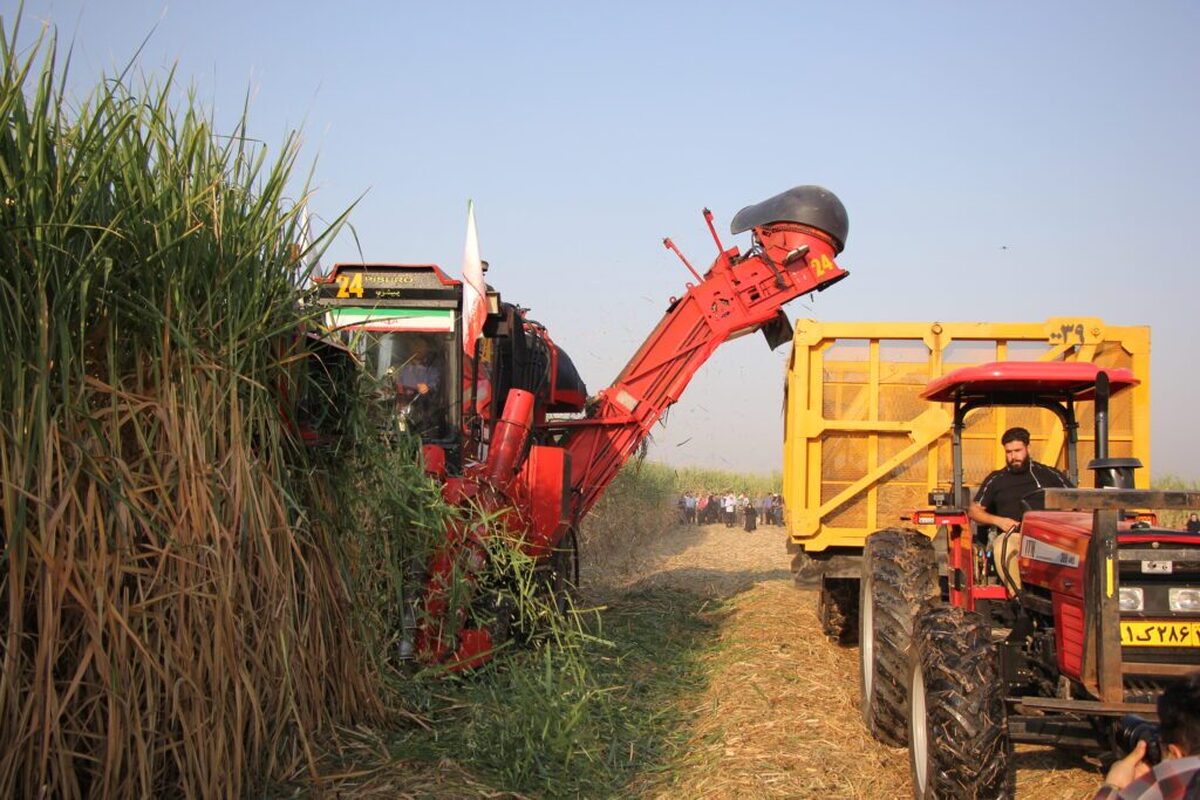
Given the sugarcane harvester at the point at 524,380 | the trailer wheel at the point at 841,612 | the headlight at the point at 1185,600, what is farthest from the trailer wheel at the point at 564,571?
the headlight at the point at 1185,600

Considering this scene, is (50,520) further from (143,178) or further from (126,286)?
(143,178)

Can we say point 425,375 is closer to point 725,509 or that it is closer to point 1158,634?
point 1158,634

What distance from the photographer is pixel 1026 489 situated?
19.2 feet

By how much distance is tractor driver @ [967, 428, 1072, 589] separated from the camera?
5605mm

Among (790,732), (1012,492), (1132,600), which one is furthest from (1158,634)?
(790,732)

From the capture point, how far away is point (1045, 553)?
4.84 m

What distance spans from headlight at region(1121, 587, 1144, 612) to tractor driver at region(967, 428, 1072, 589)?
1.22m

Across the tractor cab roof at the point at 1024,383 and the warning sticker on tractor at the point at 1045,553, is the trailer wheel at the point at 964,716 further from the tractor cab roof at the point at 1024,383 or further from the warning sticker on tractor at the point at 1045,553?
the tractor cab roof at the point at 1024,383

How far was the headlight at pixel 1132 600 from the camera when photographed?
430 cm

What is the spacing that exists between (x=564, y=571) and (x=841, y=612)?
8.10 ft

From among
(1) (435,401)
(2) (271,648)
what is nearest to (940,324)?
(1) (435,401)

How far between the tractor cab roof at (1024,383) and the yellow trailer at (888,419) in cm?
209

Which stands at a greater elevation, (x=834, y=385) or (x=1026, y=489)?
(x=834, y=385)

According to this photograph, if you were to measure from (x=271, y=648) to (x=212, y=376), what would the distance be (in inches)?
40.4
